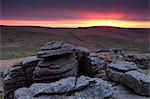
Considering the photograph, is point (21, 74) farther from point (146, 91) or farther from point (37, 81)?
point (146, 91)

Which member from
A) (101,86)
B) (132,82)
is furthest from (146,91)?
(101,86)

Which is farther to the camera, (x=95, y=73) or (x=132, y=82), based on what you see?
(x=95, y=73)

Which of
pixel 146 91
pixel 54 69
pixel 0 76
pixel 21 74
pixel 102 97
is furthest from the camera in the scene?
pixel 0 76

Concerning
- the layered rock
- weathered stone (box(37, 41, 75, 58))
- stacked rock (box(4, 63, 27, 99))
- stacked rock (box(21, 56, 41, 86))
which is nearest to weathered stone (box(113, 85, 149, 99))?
weathered stone (box(37, 41, 75, 58))

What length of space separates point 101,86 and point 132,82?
5364 mm

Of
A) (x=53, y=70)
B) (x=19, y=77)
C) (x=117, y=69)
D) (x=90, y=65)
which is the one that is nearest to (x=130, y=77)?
(x=117, y=69)

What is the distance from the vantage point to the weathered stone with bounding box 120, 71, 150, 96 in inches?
1294

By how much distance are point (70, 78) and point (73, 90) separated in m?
2.50

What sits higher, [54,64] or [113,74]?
[54,64]

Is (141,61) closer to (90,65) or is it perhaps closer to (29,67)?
(90,65)

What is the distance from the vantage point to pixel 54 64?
117 ft

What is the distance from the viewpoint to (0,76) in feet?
164

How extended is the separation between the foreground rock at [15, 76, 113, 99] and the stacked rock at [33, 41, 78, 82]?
14.7ft

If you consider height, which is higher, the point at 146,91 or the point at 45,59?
the point at 45,59
